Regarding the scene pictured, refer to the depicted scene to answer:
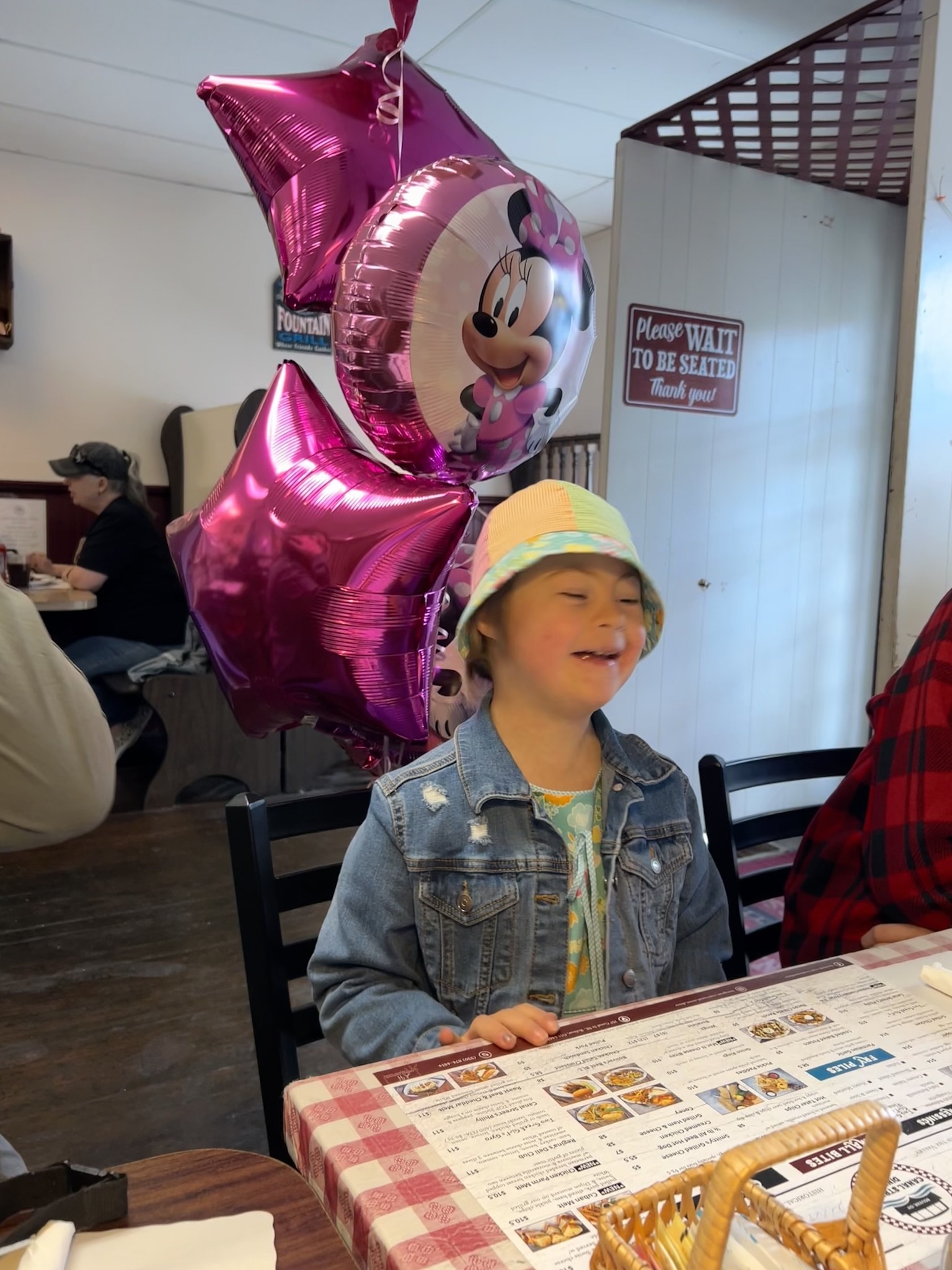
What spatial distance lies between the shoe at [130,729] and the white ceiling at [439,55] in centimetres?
233

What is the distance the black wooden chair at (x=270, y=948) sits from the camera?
1.04 meters

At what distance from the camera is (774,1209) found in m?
0.42

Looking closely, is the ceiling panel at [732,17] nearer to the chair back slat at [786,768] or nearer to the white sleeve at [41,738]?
the chair back slat at [786,768]

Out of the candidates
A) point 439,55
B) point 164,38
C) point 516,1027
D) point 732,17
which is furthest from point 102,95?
point 516,1027

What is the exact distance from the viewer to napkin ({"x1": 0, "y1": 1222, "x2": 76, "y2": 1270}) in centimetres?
48

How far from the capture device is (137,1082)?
2.01 m

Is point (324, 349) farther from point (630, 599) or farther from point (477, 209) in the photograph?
point (630, 599)

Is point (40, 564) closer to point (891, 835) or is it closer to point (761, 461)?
point (761, 461)

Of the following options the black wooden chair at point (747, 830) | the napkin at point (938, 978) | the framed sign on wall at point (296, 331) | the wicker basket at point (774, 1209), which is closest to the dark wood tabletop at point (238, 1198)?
the wicker basket at point (774, 1209)

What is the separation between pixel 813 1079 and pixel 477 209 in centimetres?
117

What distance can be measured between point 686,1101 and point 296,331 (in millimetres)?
4844

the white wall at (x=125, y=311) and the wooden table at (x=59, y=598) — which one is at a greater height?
the white wall at (x=125, y=311)

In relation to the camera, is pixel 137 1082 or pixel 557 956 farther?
pixel 137 1082

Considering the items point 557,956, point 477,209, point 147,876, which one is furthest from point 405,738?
point 147,876
